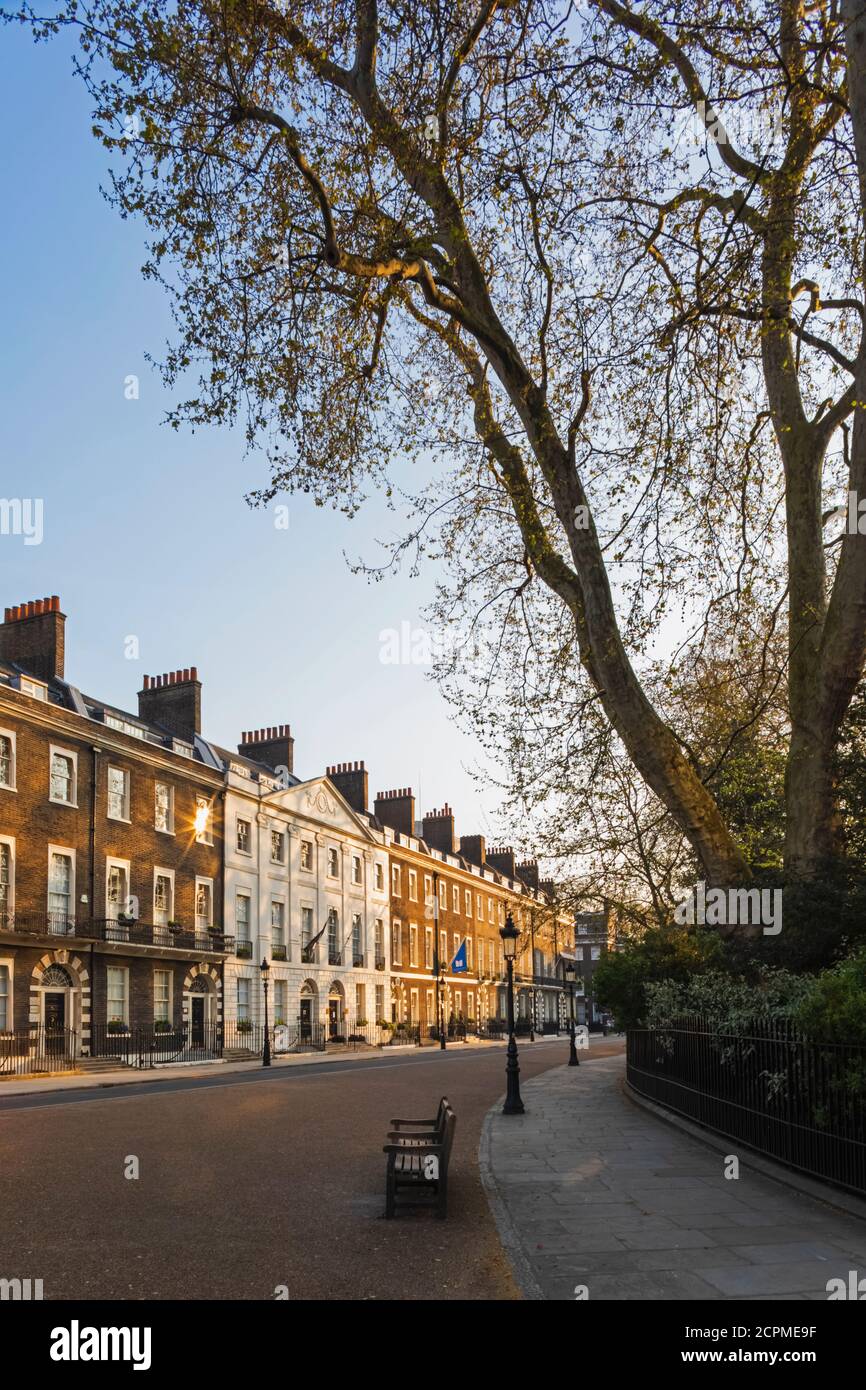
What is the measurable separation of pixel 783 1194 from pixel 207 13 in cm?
1215

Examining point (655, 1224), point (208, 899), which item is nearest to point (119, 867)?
point (208, 899)

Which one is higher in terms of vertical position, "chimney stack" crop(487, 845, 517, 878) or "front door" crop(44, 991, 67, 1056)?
"chimney stack" crop(487, 845, 517, 878)

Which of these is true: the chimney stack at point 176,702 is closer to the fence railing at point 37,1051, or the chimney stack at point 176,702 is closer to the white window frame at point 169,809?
the white window frame at point 169,809

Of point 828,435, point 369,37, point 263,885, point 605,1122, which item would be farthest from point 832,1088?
point 263,885

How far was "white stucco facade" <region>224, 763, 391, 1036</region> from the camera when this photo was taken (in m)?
43.5

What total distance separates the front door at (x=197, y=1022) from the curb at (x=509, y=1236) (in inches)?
1088

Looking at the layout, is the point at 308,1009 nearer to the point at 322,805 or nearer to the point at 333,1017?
the point at 333,1017

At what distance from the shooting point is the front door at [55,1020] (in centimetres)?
3097

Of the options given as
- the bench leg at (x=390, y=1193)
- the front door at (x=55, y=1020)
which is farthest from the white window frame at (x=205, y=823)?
the bench leg at (x=390, y=1193)

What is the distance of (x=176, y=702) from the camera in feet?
142

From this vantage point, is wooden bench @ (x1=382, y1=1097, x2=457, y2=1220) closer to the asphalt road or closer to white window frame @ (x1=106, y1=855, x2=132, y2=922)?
the asphalt road

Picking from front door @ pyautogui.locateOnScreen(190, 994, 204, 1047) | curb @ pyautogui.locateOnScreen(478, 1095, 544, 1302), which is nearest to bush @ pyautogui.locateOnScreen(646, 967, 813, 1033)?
curb @ pyautogui.locateOnScreen(478, 1095, 544, 1302)

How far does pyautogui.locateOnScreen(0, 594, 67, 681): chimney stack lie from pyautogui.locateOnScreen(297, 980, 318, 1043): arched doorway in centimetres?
2050
